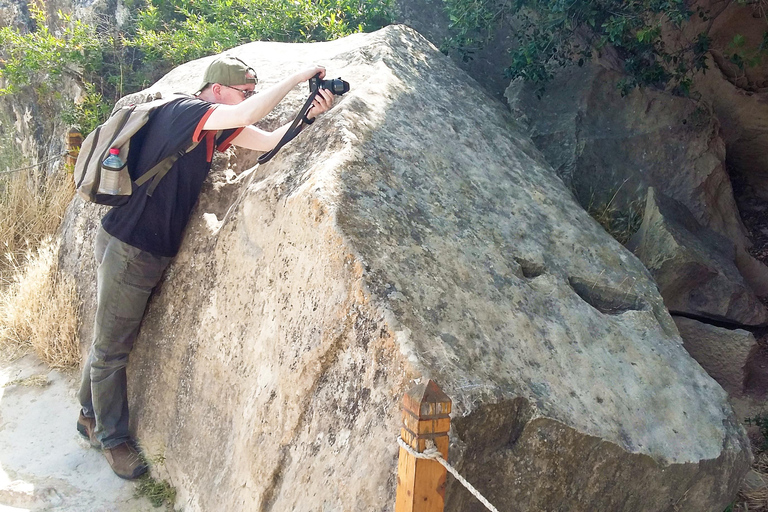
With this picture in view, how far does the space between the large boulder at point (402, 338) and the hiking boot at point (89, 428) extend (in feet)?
1.03

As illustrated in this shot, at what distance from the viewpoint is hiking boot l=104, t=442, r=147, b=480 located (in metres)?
3.94

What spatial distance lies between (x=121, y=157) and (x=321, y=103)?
41.9 inches

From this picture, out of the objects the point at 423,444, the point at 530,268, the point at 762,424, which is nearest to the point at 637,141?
the point at 762,424

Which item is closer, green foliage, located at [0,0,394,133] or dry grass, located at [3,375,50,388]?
dry grass, located at [3,375,50,388]

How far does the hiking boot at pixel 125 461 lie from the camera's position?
155 inches

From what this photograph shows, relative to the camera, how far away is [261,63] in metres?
4.79

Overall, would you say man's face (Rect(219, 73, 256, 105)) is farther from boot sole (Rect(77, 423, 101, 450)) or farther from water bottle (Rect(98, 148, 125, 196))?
boot sole (Rect(77, 423, 101, 450))

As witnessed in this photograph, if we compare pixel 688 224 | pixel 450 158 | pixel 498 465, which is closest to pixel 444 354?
pixel 498 465

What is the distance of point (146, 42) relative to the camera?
23.4 ft

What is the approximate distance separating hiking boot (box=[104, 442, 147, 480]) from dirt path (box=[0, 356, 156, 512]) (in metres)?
0.07

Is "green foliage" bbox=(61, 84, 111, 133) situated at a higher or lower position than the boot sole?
higher

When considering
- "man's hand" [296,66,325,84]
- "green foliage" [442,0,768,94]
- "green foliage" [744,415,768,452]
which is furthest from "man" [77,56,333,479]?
"green foliage" [744,415,768,452]


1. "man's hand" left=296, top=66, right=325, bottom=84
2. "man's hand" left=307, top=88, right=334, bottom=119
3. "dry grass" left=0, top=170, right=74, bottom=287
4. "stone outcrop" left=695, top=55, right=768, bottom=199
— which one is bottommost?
"dry grass" left=0, top=170, right=74, bottom=287

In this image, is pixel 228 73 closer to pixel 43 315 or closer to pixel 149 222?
pixel 149 222
